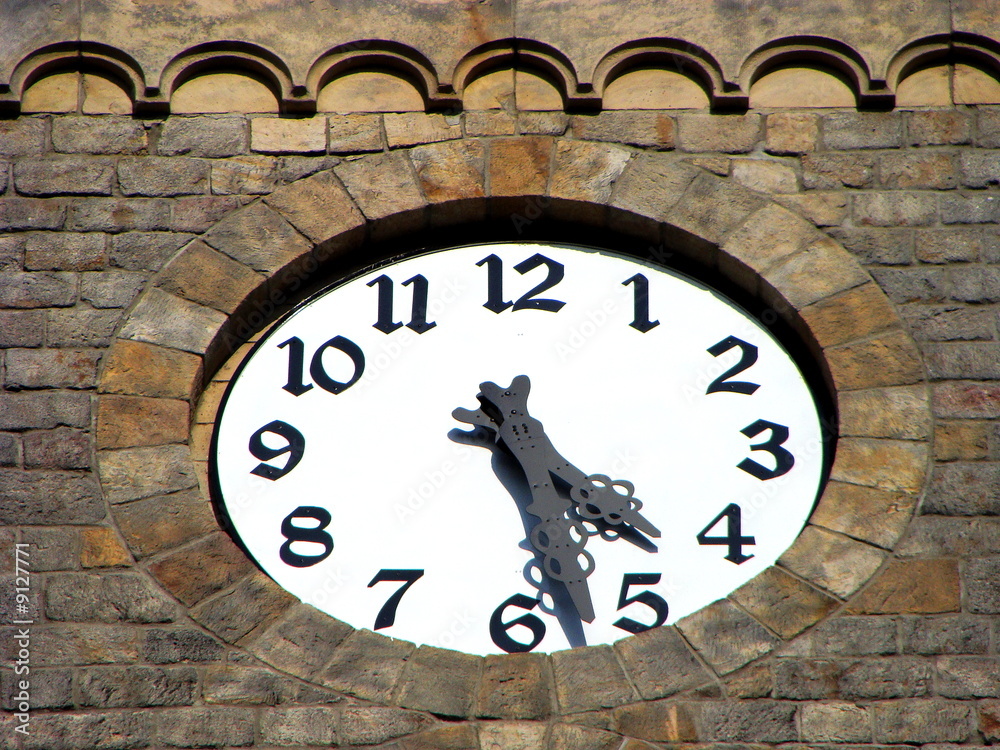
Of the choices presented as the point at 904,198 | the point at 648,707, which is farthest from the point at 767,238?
the point at 648,707

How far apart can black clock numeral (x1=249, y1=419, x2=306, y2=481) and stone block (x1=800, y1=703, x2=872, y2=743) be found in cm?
215

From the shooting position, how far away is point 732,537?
22.8 ft

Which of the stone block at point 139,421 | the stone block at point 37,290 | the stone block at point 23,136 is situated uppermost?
the stone block at point 23,136

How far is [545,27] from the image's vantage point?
796 cm

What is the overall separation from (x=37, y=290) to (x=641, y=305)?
2.40m

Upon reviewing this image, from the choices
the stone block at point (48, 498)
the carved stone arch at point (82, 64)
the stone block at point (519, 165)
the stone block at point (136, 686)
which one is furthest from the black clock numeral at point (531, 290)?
the stone block at point (136, 686)

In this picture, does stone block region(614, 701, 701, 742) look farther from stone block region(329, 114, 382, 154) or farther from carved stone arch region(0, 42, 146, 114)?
carved stone arch region(0, 42, 146, 114)

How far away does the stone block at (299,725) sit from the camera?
20.9 feet

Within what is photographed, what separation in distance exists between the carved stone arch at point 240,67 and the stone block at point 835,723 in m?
3.26

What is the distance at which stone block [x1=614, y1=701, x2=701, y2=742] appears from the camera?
6328mm

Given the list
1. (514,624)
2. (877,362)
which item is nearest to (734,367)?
(877,362)

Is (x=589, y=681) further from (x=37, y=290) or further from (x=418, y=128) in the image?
(x=37, y=290)

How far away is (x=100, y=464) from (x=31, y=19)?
2.15m

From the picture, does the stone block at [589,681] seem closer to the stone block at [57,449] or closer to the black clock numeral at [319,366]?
the black clock numeral at [319,366]
